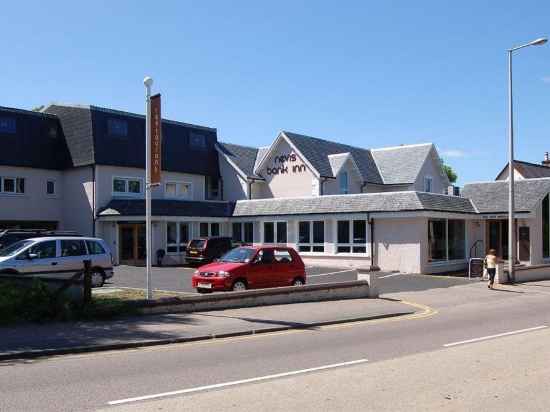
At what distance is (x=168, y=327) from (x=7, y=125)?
1006 inches

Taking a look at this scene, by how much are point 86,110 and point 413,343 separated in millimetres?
28033

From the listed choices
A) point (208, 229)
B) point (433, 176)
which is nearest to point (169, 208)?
point (208, 229)

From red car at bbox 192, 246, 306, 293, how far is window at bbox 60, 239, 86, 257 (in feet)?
14.7

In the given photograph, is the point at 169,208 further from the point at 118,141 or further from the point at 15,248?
the point at 15,248

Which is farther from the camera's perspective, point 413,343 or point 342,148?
point 342,148

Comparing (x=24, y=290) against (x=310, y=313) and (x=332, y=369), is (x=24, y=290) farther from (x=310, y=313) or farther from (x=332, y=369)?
(x=332, y=369)

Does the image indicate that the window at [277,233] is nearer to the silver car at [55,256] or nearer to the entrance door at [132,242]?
the entrance door at [132,242]

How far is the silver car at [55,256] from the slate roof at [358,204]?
48.2 feet

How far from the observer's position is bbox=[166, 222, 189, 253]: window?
3459cm

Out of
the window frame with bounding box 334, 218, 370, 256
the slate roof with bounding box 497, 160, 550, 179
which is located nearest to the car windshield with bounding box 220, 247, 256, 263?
the window frame with bounding box 334, 218, 370, 256

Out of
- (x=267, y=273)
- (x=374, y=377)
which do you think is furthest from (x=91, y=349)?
(x=267, y=273)

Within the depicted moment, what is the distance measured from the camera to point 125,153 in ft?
117

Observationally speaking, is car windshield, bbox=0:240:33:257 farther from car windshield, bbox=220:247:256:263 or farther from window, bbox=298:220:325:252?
window, bbox=298:220:325:252

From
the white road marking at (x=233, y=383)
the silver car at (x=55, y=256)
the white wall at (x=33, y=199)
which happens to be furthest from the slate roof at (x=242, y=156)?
the white road marking at (x=233, y=383)
